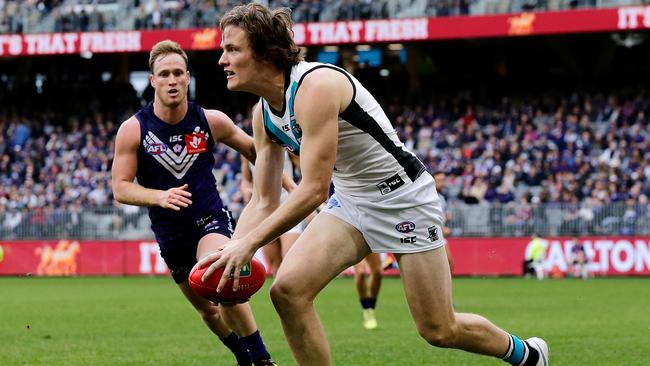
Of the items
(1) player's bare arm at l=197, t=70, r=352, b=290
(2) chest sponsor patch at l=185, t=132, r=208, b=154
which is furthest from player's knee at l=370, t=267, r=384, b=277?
(1) player's bare arm at l=197, t=70, r=352, b=290

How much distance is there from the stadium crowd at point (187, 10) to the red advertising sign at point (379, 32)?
259 millimetres

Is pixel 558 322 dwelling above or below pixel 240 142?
below

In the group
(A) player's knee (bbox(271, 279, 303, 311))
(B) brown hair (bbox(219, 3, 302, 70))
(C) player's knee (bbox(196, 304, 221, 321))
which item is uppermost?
(B) brown hair (bbox(219, 3, 302, 70))

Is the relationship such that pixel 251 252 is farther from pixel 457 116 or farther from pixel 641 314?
pixel 457 116

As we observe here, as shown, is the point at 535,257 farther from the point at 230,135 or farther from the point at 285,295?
the point at 285,295

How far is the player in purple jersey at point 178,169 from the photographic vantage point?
941 centimetres

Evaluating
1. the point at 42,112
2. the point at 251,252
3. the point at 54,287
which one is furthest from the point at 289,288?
the point at 42,112

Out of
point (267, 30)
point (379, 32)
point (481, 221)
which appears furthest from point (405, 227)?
point (379, 32)

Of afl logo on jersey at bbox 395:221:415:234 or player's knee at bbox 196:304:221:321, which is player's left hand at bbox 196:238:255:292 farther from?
player's knee at bbox 196:304:221:321

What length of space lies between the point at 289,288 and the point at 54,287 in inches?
854

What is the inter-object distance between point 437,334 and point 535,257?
23.2 meters

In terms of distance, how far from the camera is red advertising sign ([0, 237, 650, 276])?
29.7m

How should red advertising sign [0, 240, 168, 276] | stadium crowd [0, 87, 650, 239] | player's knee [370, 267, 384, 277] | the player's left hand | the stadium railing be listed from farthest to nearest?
red advertising sign [0, 240, 168, 276] < stadium crowd [0, 87, 650, 239] < the stadium railing < player's knee [370, 267, 384, 277] < the player's left hand

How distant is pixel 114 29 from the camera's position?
3953 centimetres
